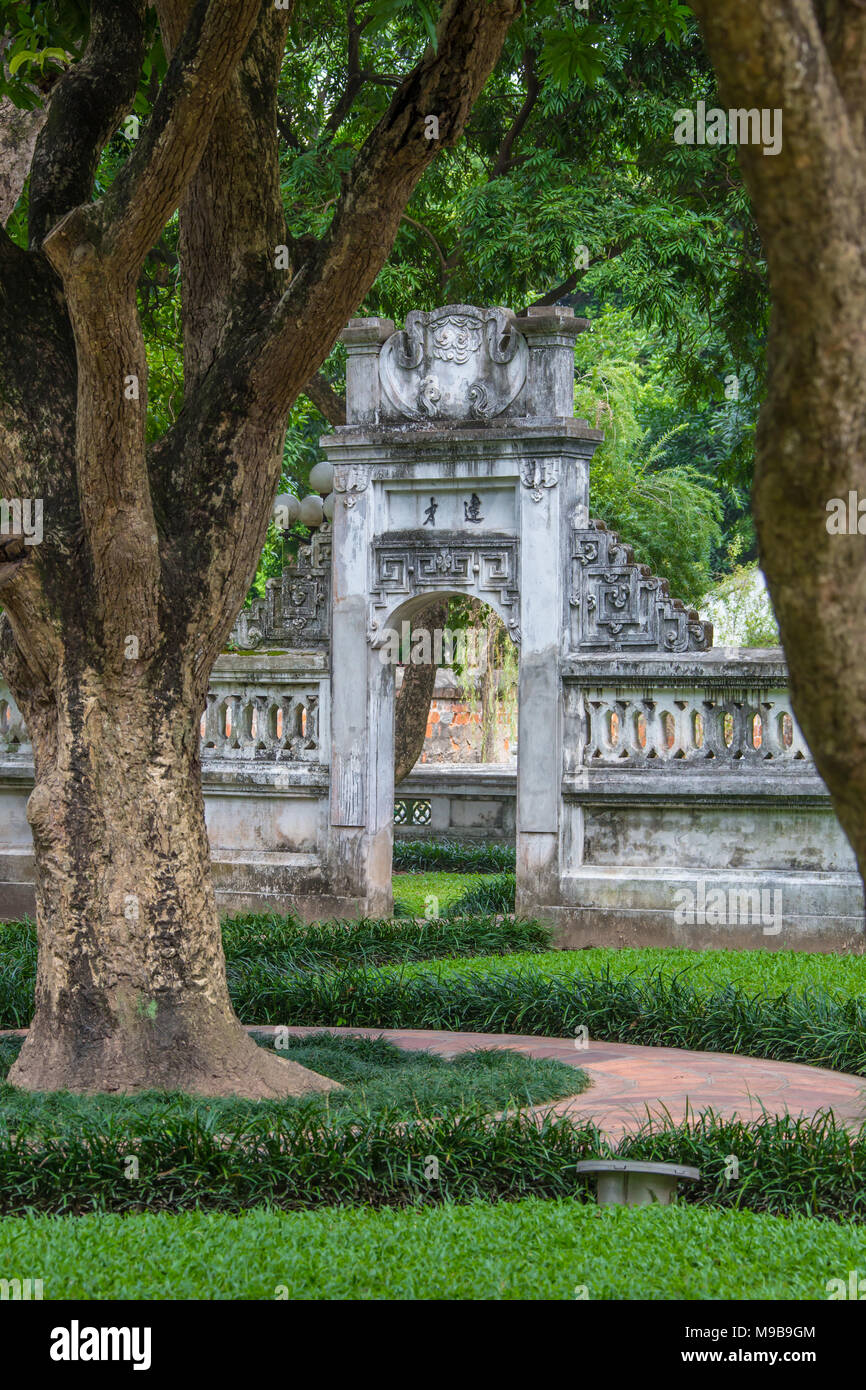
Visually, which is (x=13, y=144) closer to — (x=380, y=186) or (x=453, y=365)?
(x=380, y=186)

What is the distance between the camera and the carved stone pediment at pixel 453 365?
12133mm

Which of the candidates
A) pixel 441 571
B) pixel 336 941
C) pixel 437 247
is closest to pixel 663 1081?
pixel 336 941

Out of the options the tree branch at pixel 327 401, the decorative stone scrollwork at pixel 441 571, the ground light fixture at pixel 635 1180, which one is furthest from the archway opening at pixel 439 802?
the ground light fixture at pixel 635 1180

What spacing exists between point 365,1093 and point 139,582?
93.5 inches

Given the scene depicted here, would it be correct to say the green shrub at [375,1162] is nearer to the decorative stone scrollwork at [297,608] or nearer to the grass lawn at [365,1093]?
the grass lawn at [365,1093]

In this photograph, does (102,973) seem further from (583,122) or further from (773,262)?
(583,122)

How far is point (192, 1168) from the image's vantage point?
5539 millimetres

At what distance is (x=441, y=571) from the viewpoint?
1238cm

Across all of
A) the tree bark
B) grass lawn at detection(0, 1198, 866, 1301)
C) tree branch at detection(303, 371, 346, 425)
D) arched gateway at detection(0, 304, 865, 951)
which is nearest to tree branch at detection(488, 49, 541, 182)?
tree branch at detection(303, 371, 346, 425)

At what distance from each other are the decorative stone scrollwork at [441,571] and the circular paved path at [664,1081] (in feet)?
14.6

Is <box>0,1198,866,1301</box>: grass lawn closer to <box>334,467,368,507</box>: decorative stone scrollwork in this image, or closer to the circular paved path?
the circular paved path

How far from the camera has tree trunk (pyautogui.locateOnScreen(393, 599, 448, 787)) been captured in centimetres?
1574

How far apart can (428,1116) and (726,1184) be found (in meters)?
1.21

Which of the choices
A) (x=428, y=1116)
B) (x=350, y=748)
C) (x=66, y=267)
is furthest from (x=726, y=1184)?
(x=350, y=748)
